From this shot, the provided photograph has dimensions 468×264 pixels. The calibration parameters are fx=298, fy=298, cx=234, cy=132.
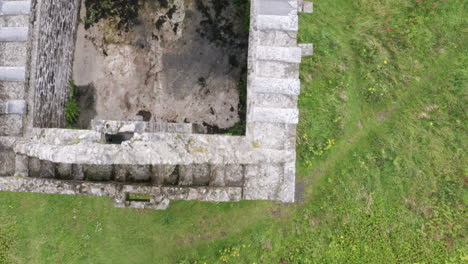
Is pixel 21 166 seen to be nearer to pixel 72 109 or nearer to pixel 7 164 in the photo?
pixel 7 164

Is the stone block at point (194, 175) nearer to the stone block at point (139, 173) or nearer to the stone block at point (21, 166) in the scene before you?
the stone block at point (139, 173)

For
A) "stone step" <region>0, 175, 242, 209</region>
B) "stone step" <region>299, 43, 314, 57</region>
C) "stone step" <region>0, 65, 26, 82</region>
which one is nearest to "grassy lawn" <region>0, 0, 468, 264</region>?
"stone step" <region>299, 43, 314, 57</region>

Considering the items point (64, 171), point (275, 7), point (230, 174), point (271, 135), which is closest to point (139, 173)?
point (64, 171)

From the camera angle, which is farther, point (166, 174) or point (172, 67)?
point (172, 67)

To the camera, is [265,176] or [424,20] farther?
[424,20]

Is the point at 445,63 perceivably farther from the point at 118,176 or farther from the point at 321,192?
the point at 118,176

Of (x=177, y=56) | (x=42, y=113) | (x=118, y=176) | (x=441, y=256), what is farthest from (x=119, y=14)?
(x=441, y=256)
